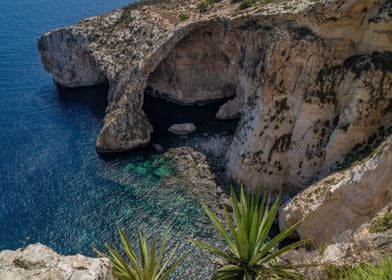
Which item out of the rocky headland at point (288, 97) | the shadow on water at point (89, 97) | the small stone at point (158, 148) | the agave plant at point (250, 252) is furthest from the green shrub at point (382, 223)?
the shadow on water at point (89, 97)

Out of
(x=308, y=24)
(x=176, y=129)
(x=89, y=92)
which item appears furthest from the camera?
(x=89, y=92)

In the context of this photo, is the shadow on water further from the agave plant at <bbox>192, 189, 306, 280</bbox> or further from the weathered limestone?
the agave plant at <bbox>192, 189, 306, 280</bbox>

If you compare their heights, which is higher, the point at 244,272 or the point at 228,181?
the point at 244,272

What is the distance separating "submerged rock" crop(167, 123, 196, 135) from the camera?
48844mm

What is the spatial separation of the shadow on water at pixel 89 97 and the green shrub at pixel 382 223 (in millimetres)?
42635

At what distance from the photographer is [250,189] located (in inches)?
1483

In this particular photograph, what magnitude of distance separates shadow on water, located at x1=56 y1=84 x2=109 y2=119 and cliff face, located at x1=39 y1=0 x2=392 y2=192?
469 cm

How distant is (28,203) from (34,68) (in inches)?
1449

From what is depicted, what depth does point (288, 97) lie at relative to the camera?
35812mm

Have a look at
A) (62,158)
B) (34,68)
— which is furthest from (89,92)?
(62,158)

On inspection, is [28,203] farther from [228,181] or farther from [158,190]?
[228,181]

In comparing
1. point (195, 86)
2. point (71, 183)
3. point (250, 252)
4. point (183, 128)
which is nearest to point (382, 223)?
point (250, 252)

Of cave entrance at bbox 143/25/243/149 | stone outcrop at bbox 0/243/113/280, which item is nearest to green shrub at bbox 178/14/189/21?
cave entrance at bbox 143/25/243/149

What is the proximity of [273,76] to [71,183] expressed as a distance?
70.7 feet
